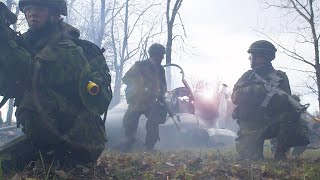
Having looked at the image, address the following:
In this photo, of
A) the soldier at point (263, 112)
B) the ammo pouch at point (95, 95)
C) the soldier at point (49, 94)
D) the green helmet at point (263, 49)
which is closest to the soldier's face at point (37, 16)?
the soldier at point (49, 94)

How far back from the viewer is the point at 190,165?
5062mm

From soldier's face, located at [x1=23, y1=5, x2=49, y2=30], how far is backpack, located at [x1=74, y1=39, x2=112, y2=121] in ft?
1.29

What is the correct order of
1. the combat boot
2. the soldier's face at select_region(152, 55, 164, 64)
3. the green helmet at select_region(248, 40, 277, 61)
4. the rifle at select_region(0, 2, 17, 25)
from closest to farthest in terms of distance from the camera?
the rifle at select_region(0, 2, 17, 25), the combat boot, the green helmet at select_region(248, 40, 277, 61), the soldier's face at select_region(152, 55, 164, 64)

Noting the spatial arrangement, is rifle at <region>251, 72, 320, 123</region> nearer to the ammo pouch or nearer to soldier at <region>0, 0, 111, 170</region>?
the ammo pouch

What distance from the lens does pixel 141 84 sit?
812 cm

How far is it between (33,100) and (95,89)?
23.8 inches

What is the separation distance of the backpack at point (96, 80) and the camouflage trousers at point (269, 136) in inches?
130

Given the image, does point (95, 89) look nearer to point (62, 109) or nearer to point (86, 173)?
point (62, 109)

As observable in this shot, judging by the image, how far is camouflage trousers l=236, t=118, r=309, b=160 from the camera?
20.5ft

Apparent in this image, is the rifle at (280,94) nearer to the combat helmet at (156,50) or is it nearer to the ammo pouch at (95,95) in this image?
the combat helmet at (156,50)

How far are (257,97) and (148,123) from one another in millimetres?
2527

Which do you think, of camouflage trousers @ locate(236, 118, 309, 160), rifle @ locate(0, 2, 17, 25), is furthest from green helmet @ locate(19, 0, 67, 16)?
camouflage trousers @ locate(236, 118, 309, 160)

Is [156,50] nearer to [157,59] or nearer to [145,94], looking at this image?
[157,59]

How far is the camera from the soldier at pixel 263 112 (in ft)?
20.6
